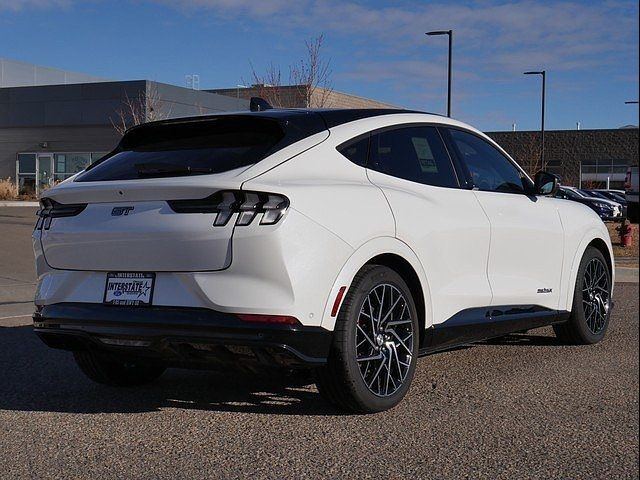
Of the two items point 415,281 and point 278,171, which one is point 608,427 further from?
point 278,171

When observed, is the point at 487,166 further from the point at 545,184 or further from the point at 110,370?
the point at 110,370

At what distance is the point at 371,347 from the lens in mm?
4898

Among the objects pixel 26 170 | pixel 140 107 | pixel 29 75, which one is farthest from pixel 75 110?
pixel 29 75

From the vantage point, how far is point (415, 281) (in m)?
5.23

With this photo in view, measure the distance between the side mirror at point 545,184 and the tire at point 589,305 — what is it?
0.74m

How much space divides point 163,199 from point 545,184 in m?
3.35

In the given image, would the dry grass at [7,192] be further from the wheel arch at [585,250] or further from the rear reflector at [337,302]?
the rear reflector at [337,302]

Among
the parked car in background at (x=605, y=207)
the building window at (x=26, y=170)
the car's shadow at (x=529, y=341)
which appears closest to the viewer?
the car's shadow at (x=529, y=341)

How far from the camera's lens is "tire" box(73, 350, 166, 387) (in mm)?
5653

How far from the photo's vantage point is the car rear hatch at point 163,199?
4461mm

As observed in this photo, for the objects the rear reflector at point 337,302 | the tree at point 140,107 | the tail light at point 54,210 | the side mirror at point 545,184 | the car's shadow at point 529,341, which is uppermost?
the tree at point 140,107

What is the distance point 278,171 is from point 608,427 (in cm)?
Result: 220

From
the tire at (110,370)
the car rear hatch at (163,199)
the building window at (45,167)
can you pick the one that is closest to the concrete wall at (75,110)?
the building window at (45,167)

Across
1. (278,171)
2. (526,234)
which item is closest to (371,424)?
(278,171)
